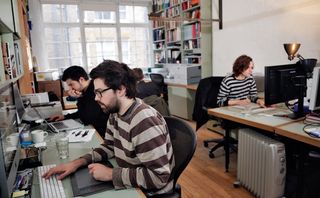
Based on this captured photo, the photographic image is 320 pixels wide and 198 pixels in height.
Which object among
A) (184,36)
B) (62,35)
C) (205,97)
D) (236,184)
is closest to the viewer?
(236,184)

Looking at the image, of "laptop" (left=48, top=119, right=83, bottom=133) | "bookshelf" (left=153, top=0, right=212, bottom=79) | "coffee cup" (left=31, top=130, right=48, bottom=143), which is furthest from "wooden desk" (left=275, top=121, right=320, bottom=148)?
"bookshelf" (left=153, top=0, right=212, bottom=79)

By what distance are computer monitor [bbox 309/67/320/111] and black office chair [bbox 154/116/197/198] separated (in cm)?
106

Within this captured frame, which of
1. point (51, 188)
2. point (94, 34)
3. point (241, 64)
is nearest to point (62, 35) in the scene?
point (94, 34)

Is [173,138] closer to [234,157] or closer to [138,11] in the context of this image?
[234,157]

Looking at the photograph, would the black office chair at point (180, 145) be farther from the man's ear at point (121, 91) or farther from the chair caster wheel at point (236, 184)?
the chair caster wheel at point (236, 184)

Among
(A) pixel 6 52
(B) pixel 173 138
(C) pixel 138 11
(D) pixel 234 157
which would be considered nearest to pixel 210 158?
(D) pixel 234 157

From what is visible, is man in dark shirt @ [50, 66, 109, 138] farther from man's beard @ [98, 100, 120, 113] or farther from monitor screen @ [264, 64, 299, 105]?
monitor screen @ [264, 64, 299, 105]

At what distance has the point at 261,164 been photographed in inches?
80.9

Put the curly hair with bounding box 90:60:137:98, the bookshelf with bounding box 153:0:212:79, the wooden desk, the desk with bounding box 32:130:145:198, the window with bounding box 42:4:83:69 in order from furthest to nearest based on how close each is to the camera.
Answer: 1. the window with bounding box 42:4:83:69
2. the bookshelf with bounding box 153:0:212:79
3. the wooden desk
4. the curly hair with bounding box 90:60:137:98
5. the desk with bounding box 32:130:145:198

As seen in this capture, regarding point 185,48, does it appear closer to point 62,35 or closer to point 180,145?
point 62,35

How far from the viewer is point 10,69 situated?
1.67 meters

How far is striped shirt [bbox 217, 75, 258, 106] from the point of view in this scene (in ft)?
9.79

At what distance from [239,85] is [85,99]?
1.77 meters

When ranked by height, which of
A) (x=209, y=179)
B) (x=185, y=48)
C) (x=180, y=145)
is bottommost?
(x=209, y=179)
